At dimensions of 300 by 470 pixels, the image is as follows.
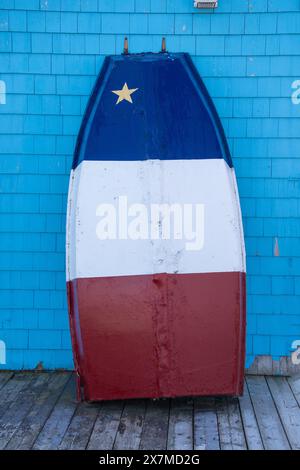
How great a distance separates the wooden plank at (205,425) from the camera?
285cm

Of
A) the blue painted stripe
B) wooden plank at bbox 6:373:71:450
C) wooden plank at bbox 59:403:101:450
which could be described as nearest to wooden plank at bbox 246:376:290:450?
wooden plank at bbox 59:403:101:450

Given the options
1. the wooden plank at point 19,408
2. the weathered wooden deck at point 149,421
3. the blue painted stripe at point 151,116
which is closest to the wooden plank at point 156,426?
the weathered wooden deck at point 149,421

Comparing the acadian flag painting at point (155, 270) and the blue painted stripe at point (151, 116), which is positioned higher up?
the blue painted stripe at point (151, 116)

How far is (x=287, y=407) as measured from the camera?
11.0 feet

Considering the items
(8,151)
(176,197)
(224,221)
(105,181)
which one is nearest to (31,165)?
(8,151)

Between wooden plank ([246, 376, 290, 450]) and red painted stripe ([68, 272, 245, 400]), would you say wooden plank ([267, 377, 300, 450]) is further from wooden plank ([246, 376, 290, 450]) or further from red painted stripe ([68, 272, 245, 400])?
red painted stripe ([68, 272, 245, 400])

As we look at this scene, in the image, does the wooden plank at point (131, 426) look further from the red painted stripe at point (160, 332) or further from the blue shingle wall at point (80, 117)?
the blue shingle wall at point (80, 117)

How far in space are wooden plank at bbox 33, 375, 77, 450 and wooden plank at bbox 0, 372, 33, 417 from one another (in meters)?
0.30

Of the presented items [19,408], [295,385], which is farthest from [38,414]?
[295,385]

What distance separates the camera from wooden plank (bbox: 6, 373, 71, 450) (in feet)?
9.46

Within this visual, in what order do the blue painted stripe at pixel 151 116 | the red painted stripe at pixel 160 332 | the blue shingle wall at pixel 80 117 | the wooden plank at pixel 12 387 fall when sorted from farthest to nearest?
the blue shingle wall at pixel 80 117 → the wooden plank at pixel 12 387 → the blue painted stripe at pixel 151 116 → the red painted stripe at pixel 160 332

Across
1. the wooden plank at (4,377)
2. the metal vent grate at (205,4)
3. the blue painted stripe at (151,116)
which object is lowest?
the wooden plank at (4,377)

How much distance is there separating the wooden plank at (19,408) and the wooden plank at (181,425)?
0.85m

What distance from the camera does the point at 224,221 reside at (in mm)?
3195
